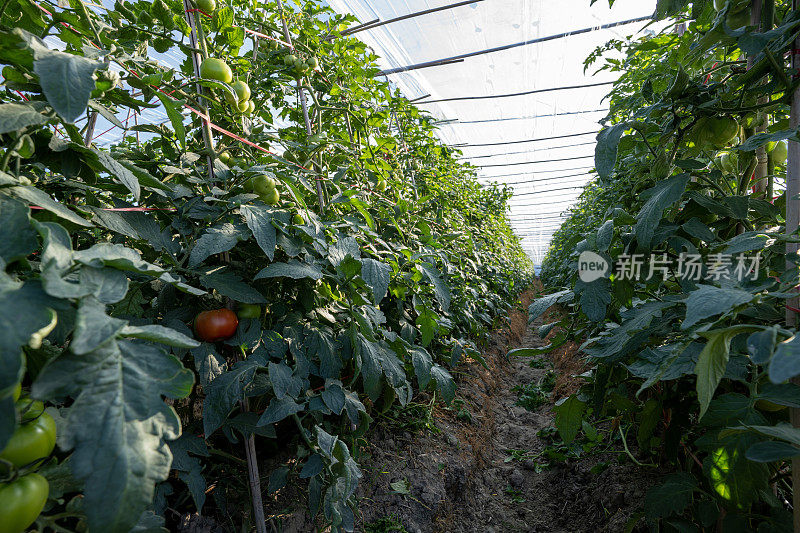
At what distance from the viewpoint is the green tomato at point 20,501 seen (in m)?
0.44

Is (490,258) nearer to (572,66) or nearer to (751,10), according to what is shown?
(572,66)

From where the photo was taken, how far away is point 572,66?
235 inches

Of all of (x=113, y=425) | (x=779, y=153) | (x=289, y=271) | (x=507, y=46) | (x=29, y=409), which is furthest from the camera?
(x=507, y=46)

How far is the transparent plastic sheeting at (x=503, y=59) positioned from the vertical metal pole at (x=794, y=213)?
1.88 metres

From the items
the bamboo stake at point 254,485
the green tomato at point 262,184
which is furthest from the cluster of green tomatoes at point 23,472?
the green tomato at point 262,184

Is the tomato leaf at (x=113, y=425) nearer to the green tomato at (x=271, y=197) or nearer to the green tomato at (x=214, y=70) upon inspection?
the green tomato at (x=271, y=197)

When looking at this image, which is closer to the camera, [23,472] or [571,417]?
[23,472]

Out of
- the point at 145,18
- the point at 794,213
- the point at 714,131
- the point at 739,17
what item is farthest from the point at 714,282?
the point at 145,18

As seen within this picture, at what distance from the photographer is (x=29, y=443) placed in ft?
1.58

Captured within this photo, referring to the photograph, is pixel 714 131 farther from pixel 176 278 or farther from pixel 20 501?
pixel 20 501

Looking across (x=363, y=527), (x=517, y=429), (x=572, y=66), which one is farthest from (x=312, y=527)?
(x=572, y=66)

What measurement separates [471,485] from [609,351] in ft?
4.47

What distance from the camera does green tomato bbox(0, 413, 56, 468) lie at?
1.56 feet

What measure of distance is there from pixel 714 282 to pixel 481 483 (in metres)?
1.68
